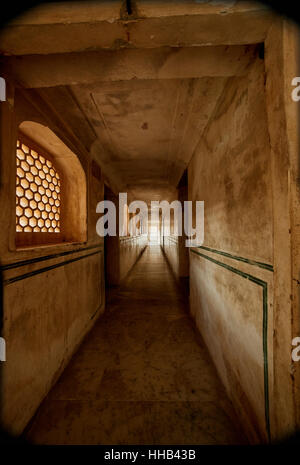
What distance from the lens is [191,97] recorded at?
1886 millimetres

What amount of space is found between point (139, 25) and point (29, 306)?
2.11m

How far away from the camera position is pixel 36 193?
82.2 inches

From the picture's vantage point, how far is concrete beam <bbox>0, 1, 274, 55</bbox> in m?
0.92

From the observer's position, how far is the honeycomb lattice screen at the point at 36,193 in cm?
185

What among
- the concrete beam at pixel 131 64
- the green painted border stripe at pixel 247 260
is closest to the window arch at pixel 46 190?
the concrete beam at pixel 131 64

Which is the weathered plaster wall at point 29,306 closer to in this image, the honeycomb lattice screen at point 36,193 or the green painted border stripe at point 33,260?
the green painted border stripe at point 33,260

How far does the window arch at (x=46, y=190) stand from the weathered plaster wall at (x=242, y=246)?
1869 millimetres

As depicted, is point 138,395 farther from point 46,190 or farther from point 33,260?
point 46,190

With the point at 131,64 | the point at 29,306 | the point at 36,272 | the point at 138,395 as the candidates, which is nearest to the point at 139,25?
the point at 131,64

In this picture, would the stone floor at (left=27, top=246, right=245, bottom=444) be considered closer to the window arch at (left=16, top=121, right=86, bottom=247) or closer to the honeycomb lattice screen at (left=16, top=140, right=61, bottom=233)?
the window arch at (left=16, top=121, right=86, bottom=247)

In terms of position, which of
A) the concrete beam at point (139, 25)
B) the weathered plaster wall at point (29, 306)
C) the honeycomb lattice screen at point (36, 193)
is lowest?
the weathered plaster wall at point (29, 306)

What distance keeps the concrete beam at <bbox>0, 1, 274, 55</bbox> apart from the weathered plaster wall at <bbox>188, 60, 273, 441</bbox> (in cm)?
34
